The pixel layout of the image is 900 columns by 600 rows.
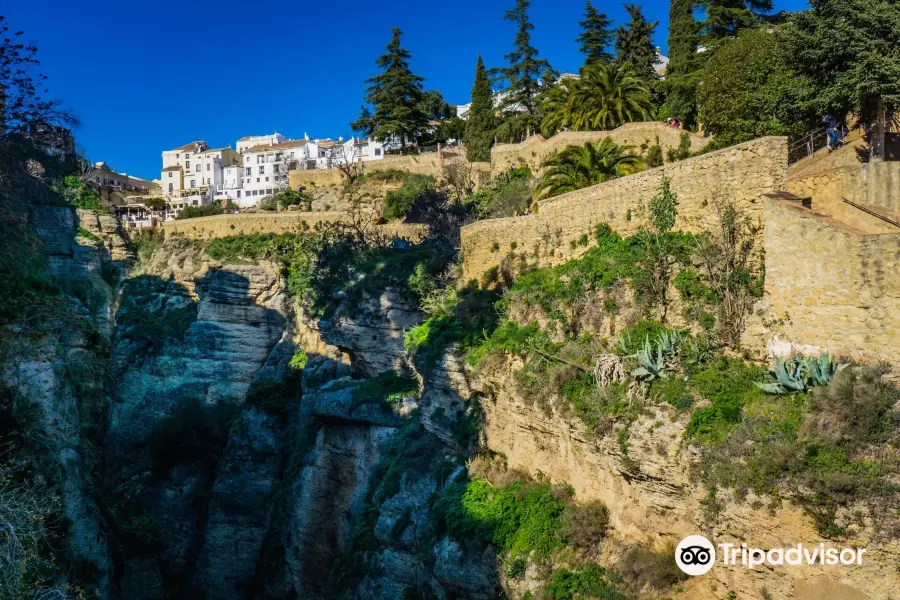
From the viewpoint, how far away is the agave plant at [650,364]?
10.9 meters

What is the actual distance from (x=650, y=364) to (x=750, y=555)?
3128 millimetres

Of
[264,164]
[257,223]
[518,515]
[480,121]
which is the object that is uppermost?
[264,164]

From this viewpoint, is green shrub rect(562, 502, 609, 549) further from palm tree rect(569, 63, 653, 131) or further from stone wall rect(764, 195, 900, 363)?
palm tree rect(569, 63, 653, 131)

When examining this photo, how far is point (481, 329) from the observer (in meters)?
16.6

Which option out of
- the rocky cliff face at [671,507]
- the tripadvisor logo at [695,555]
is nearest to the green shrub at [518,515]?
the rocky cliff face at [671,507]

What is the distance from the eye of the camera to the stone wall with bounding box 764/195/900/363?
29.4 ft

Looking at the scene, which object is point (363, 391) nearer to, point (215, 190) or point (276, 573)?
point (276, 573)

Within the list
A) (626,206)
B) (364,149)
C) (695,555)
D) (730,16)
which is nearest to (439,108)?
(364,149)

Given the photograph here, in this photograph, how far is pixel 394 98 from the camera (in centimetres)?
4094

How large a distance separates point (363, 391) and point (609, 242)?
36.5ft

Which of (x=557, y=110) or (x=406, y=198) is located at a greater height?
(x=557, y=110)

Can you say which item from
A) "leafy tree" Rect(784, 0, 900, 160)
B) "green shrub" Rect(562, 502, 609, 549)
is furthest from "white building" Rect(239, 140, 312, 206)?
"green shrub" Rect(562, 502, 609, 549)

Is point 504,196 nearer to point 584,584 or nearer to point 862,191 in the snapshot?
point 862,191

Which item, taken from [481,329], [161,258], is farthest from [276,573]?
[161,258]
